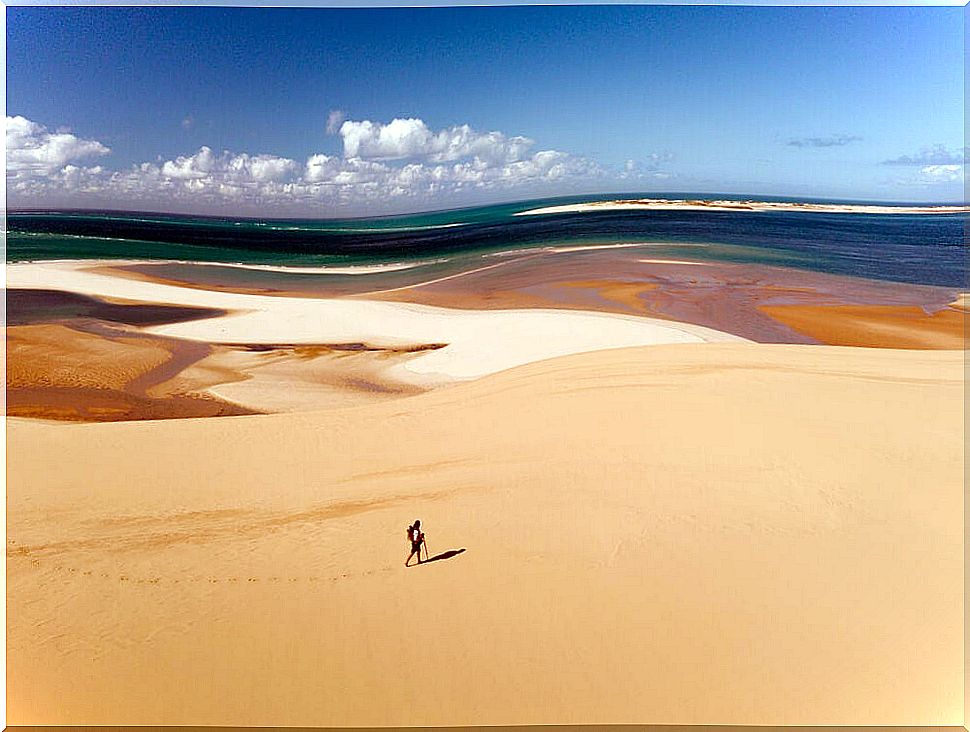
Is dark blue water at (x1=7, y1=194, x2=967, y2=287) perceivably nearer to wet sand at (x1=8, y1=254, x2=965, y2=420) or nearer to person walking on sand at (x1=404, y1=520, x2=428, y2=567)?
wet sand at (x1=8, y1=254, x2=965, y2=420)

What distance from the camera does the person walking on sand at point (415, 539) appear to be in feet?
7.84

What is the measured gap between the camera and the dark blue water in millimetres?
2605

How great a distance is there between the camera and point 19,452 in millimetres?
2453

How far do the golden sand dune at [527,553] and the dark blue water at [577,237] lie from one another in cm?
37

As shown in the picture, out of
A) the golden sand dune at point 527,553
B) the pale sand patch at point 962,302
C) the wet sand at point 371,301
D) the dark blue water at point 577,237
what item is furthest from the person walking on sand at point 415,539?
the pale sand patch at point 962,302

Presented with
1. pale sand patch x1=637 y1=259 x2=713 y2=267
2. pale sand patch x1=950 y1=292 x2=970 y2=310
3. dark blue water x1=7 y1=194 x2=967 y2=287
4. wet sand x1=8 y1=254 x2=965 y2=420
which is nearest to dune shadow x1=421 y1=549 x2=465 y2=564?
wet sand x1=8 y1=254 x2=965 y2=420

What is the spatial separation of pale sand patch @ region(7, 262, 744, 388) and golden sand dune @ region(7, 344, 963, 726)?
0.07m

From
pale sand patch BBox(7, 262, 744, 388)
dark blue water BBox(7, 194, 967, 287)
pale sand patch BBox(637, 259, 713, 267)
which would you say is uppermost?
dark blue water BBox(7, 194, 967, 287)

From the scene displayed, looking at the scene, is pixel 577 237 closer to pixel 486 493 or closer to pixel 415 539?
pixel 486 493

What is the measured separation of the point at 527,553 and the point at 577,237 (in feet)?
3.90

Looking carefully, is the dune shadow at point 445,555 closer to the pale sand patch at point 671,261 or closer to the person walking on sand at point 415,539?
the person walking on sand at point 415,539

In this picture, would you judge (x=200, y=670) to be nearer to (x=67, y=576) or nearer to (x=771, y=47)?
(x=67, y=576)

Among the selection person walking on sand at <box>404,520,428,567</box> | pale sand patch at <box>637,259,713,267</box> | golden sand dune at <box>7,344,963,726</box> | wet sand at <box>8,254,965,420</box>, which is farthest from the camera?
pale sand patch at <box>637,259,713,267</box>

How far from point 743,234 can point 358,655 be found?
2051 mm
